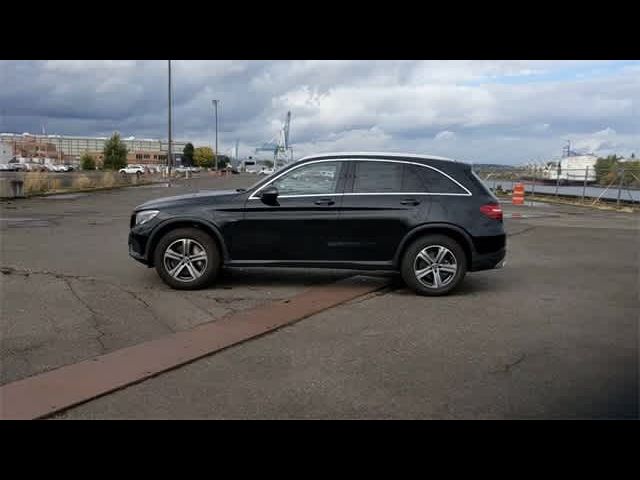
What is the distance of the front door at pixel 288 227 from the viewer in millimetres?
7031

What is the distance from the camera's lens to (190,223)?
23.2 feet

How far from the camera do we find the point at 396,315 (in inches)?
240

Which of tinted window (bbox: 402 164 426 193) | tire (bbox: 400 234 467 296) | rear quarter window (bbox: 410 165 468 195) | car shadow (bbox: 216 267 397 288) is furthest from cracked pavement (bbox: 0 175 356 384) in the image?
rear quarter window (bbox: 410 165 468 195)

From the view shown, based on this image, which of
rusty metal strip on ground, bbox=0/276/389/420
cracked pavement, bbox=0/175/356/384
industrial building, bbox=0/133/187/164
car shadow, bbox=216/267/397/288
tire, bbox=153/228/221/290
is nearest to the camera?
rusty metal strip on ground, bbox=0/276/389/420

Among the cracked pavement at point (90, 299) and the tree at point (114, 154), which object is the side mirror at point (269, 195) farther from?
the tree at point (114, 154)

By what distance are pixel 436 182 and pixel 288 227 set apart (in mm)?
1952

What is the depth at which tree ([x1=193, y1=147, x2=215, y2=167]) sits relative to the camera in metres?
149

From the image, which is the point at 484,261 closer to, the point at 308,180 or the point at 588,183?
the point at 308,180

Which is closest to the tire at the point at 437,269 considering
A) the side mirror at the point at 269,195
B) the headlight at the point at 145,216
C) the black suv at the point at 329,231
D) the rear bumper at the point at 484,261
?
the black suv at the point at 329,231

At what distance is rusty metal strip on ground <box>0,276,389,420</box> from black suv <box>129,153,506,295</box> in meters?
0.76

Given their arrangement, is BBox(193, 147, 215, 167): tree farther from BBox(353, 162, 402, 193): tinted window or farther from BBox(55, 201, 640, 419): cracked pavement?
BBox(55, 201, 640, 419): cracked pavement

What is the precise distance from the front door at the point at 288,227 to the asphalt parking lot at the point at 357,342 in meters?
0.53
